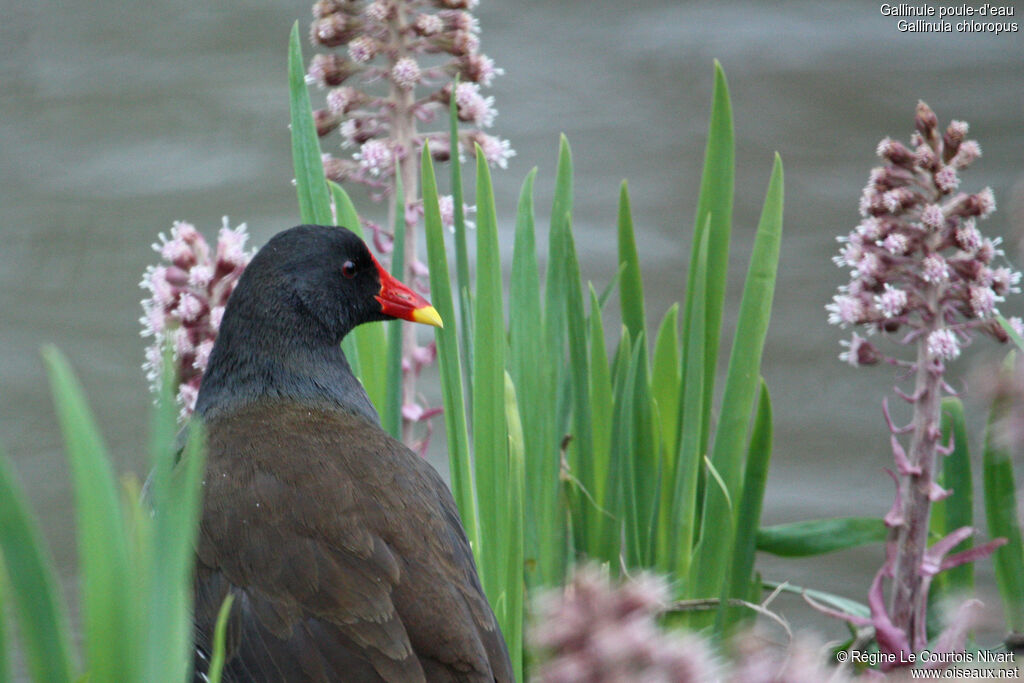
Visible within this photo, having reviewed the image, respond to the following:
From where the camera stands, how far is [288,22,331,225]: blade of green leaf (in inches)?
44.4

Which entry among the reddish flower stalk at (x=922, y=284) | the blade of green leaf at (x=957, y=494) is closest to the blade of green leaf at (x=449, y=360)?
Answer: the reddish flower stalk at (x=922, y=284)

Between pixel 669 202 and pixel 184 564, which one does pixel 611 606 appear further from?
pixel 669 202

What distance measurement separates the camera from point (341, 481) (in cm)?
98

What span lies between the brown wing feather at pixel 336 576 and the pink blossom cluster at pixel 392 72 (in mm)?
361

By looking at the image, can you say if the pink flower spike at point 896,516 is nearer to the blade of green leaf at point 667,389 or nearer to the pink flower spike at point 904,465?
the pink flower spike at point 904,465

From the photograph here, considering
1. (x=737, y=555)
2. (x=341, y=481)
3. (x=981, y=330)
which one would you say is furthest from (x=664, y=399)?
(x=341, y=481)

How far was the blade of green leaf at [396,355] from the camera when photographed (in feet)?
3.64

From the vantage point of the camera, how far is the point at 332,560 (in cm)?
Answer: 93

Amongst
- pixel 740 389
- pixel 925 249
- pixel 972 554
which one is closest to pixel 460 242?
pixel 740 389

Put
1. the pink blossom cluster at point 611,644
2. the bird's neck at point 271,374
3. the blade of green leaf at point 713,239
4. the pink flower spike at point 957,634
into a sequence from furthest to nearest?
the blade of green leaf at point 713,239
the bird's neck at point 271,374
the pink flower spike at point 957,634
the pink blossom cluster at point 611,644

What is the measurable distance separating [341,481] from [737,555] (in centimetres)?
46

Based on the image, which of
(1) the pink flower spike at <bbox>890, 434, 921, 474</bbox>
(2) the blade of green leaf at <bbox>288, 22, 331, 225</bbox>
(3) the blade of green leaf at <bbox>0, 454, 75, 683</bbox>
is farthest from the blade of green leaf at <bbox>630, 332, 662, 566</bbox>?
(3) the blade of green leaf at <bbox>0, 454, 75, 683</bbox>

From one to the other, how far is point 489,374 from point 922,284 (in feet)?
1.35

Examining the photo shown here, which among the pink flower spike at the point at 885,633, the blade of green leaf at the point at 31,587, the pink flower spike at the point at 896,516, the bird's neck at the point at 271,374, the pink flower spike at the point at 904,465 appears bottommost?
the pink flower spike at the point at 885,633
